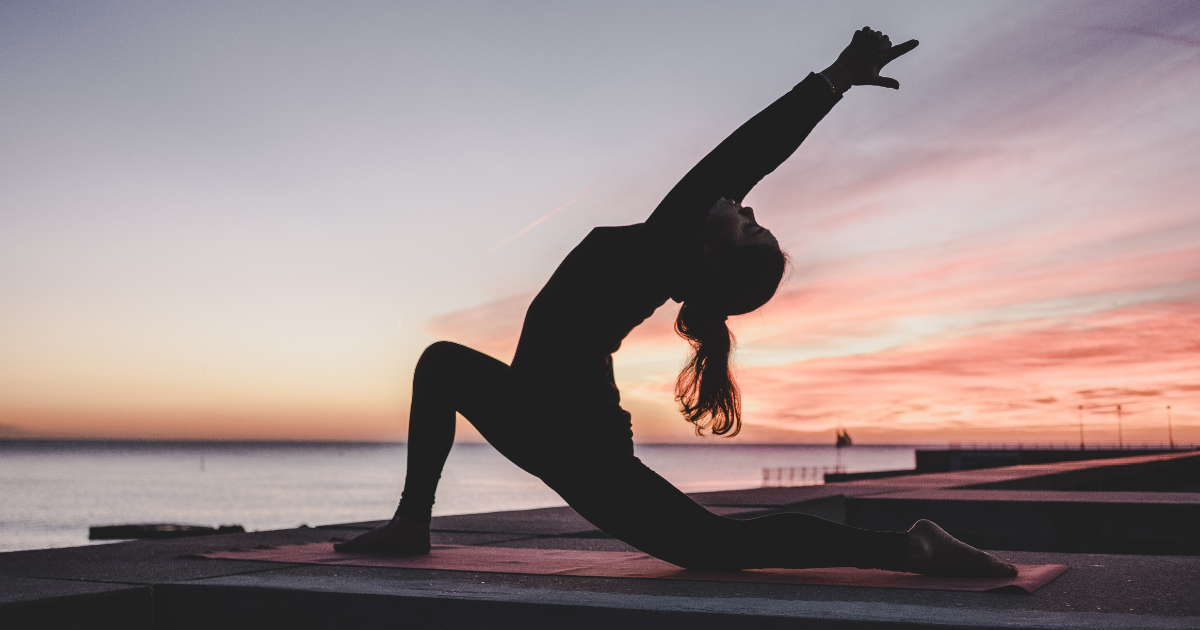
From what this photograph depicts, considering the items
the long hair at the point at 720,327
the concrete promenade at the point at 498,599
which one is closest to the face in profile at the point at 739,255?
the long hair at the point at 720,327

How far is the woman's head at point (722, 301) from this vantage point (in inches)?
111

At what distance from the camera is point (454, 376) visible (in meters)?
3.34

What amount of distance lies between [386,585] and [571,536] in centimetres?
263

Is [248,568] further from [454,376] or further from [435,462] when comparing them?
[454,376]

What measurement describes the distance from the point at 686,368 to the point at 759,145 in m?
0.87

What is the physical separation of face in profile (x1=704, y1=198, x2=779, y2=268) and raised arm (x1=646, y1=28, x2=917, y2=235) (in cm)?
5

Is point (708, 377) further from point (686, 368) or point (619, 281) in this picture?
point (619, 281)

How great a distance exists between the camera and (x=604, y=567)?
3355mm

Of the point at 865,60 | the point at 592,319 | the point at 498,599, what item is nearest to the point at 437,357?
the point at 592,319

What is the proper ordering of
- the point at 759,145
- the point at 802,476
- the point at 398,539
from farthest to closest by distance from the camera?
the point at 802,476 → the point at 398,539 → the point at 759,145

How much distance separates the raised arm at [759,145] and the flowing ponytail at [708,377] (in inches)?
16.0

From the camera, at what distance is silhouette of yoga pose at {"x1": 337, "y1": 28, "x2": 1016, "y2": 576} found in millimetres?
2748

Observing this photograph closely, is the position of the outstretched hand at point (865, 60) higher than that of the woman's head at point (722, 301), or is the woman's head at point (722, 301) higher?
the outstretched hand at point (865, 60)

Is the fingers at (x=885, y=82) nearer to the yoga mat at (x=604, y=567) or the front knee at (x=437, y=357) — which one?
the yoga mat at (x=604, y=567)
